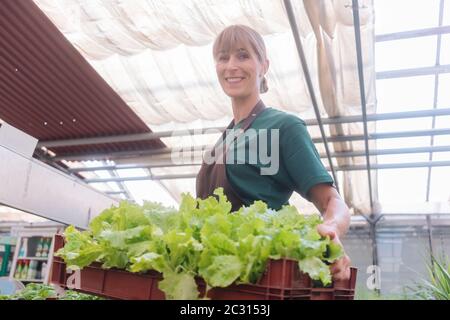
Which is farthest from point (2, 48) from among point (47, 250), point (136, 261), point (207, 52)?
point (136, 261)

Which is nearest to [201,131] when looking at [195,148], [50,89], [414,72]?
[195,148]

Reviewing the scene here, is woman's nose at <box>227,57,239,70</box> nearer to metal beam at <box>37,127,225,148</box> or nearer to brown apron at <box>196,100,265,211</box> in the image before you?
brown apron at <box>196,100,265,211</box>

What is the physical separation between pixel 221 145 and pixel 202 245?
0.64 m

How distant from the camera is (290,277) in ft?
2.35

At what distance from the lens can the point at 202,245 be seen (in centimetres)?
Result: 78

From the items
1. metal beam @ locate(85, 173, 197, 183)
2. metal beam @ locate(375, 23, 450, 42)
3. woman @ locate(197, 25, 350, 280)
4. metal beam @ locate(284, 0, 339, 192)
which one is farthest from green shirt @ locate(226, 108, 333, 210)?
metal beam @ locate(85, 173, 197, 183)

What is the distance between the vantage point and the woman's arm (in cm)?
84

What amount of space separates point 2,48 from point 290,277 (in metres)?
6.20

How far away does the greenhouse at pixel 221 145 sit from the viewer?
0.82m

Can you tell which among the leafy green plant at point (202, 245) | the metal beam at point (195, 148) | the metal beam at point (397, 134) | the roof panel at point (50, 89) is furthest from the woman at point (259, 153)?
the metal beam at point (397, 134)

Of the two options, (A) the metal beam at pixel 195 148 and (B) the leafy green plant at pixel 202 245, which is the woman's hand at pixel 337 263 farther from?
(A) the metal beam at pixel 195 148

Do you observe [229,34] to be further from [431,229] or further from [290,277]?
[431,229]

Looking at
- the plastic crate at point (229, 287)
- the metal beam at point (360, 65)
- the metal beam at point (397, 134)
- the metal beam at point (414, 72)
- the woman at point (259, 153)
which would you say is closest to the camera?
the plastic crate at point (229, 287)

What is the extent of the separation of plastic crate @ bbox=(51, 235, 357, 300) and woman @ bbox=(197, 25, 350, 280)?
0.14m
